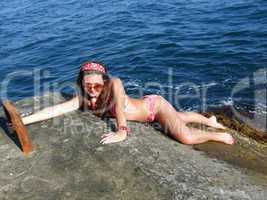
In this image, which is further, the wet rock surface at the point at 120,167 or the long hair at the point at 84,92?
the long hair at the point at 84,92

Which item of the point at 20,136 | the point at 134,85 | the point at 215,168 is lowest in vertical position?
the point at 134,85

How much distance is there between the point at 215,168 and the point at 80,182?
1855mm

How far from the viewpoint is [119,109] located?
267 inches

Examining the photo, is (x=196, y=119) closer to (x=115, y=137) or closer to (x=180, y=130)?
(x=180, y=130)

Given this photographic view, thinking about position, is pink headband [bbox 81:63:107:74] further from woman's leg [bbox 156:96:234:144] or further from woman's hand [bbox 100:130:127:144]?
woman's leg [bbox 156:96:234:144]

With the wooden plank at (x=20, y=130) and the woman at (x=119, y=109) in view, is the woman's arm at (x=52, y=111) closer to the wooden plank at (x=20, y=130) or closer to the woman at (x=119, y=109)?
the woman at (x=119, y=109)

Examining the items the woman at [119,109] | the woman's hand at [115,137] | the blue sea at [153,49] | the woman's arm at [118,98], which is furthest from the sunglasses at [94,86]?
the blue sea at [153,49]

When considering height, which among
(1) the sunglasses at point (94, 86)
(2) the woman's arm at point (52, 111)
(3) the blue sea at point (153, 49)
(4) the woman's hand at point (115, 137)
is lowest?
(3) the blue sea at point (153, 49)

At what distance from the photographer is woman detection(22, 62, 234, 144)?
6.79 metres

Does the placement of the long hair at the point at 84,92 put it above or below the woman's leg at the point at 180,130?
above

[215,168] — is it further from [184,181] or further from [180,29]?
[180,29]

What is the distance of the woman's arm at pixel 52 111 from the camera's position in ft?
24.1

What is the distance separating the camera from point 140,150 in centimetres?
640

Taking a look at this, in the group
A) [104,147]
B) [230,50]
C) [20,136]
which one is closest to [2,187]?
[20,136]
